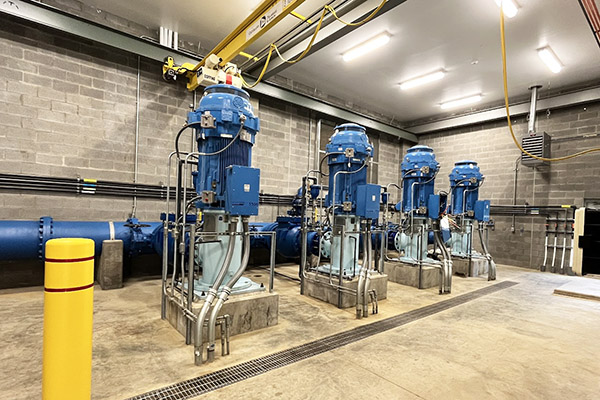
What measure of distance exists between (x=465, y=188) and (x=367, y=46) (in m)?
3.25

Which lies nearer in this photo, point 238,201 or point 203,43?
point 238,201

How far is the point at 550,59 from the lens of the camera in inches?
211

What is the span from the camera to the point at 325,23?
429 centimetres

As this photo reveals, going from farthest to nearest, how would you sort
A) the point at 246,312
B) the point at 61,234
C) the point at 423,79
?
the point at 423,79 < the point at 61,234 < the point at 246,312

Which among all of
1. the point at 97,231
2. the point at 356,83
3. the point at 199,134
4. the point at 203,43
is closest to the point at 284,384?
the point at 199,134

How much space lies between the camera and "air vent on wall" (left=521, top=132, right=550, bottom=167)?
21.7 feet

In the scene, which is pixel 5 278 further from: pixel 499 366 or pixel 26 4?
pixel 499 366

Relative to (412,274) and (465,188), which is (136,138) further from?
(465,188)

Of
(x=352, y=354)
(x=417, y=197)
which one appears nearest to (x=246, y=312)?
(x=352, y=354)

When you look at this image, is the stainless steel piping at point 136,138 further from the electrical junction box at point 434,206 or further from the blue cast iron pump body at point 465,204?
the blue cast iron pump body at point 465,204

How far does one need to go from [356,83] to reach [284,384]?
636cm

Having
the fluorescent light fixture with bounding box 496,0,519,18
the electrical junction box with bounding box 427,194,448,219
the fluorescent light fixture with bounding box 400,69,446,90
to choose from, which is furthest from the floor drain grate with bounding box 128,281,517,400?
the fluorescent light fixture with bounding box 400,69,446,90

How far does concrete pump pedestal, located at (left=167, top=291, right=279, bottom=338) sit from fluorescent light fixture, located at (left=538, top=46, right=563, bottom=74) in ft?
19.7

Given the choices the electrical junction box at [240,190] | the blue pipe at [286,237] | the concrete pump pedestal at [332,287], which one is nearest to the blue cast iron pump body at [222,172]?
the electrical junction box at [240,190]
